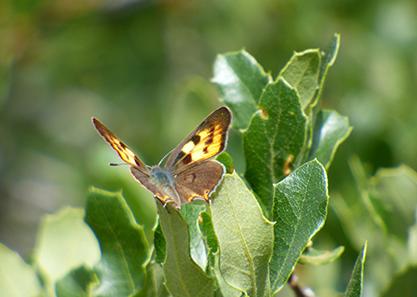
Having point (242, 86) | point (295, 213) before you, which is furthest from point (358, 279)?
point (242, 86)

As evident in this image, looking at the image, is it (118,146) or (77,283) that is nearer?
(118,146)

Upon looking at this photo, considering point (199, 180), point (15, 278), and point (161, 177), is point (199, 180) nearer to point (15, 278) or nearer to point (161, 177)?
point (161, 177)

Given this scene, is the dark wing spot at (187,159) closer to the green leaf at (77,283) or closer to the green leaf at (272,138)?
the green leaf at (272,138)

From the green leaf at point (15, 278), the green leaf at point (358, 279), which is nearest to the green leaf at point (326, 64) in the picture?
the green leaf at point (358, 279)

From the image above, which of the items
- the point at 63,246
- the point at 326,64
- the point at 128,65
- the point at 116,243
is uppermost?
the point at 326,64

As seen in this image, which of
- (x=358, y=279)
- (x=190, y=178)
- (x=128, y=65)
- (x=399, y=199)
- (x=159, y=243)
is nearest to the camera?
(x=358, y=279)

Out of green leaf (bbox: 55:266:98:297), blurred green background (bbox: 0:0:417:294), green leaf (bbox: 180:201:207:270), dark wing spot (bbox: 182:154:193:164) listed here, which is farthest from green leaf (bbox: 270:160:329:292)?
blurred green background (bbox: 0:0:417:294)
